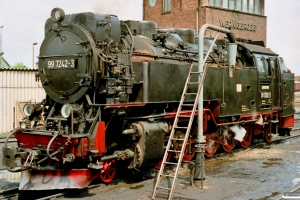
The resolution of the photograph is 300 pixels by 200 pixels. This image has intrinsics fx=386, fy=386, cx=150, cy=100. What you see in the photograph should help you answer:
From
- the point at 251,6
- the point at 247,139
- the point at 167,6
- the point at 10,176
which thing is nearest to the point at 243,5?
the point at 251,6

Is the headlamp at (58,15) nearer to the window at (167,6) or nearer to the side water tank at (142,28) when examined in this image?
the side water tank at (142,28)

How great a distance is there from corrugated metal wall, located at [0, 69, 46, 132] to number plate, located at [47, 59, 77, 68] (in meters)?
9.17

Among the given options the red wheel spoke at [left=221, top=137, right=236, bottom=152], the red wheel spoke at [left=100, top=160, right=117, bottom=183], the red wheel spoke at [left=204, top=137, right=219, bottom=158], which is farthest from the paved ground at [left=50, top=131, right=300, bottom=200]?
the red wheel spoke at [left=221, top=137, right=236, bottom=152]

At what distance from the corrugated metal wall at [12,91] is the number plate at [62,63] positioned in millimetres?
9171

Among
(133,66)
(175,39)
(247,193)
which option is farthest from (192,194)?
(175,39)

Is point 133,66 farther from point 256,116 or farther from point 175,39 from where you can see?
point 256,116

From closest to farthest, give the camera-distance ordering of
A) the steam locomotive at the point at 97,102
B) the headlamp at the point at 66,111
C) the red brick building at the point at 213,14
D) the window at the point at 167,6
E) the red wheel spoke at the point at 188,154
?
the steam locomotive at the point at 97,102, the headlamp at the point at 66,111, the red wheel spoke at the point at 188,154, the red brick building at the point at 213,14, the window at the point at 167,6

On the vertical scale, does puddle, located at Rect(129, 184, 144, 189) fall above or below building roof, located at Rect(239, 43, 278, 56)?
below

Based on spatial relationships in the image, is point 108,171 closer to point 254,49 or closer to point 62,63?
point 62,63

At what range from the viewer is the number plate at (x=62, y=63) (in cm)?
741

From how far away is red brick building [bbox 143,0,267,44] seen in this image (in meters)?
24.0

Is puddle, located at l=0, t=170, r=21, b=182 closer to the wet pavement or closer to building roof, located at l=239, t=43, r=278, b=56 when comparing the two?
the wet pavement

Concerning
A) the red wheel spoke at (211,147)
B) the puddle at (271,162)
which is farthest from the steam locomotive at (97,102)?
the puddle at (271,162)

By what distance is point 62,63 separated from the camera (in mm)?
7605
